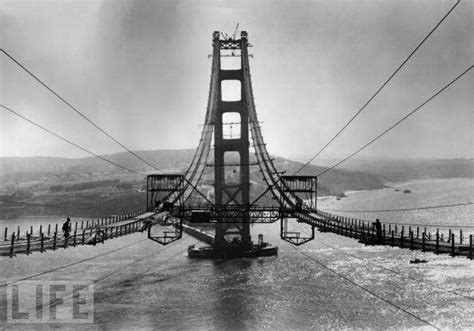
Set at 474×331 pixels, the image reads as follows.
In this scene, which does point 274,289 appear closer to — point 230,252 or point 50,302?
point 50,302

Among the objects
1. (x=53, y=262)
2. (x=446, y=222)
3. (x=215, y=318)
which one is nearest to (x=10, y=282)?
(x=53, y=262)

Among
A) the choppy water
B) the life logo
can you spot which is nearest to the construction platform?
the choppy water

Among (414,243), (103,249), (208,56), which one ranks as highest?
(208,56)

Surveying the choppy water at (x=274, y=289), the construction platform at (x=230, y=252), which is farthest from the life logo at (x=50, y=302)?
the construction platform at (x=230, y=252)

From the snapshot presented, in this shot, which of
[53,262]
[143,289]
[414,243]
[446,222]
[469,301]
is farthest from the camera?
[446,222]

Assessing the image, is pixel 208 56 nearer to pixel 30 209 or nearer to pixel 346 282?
pixel 346 282

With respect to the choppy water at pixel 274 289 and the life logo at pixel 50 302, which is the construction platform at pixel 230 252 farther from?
the life logo at pixel 50 302
